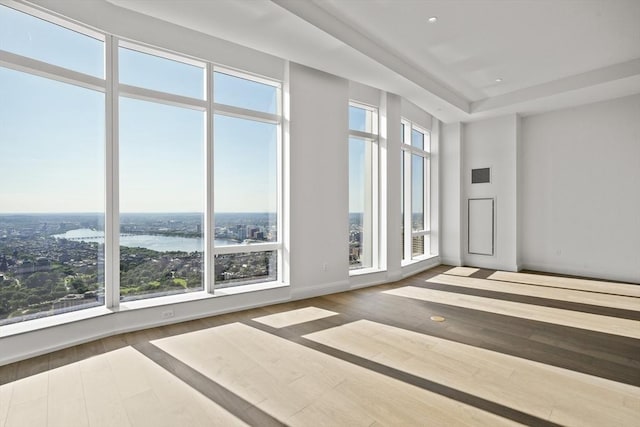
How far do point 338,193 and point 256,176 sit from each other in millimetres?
1428

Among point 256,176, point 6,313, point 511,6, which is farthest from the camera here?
point 256,176

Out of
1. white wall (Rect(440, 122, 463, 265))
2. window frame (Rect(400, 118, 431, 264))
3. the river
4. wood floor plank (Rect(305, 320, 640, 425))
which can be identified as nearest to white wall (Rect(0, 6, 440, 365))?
the river

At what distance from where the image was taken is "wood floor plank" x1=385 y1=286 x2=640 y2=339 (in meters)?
3.84

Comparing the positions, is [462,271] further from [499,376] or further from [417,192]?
[499,376]

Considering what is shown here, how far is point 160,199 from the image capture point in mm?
4066

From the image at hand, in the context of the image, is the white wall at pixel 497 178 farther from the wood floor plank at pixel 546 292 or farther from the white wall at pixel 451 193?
the wood floor plank at pixel 546 292

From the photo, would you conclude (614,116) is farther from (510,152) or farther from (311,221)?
(311,221)

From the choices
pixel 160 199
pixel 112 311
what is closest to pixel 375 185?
pixel 160 199

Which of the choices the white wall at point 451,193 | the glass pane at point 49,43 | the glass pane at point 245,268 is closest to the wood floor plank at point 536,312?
the glass pane at point 245,268

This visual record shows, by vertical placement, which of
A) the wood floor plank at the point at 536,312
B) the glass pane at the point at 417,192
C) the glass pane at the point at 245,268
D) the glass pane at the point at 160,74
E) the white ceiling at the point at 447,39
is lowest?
the wood floor plank at the point at 536,312

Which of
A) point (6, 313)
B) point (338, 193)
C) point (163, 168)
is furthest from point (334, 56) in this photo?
point (6, 313)

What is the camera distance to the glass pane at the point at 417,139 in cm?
749

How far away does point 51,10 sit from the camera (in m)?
3.19

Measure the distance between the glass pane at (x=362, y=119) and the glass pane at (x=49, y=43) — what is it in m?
3.82
